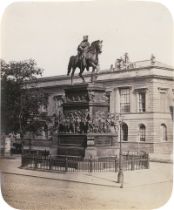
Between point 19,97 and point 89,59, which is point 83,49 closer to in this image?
point 89,59

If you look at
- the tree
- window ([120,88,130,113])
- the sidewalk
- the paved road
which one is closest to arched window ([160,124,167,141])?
the sidewalk

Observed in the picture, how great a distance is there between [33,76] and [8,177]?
7.39 meters

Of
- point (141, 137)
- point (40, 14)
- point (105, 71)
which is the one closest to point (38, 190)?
point (40, 14)

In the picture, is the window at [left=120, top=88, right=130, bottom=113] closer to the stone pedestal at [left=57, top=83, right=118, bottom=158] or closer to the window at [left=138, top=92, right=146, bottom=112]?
the window at [left=138, top=92, right=146, bottom=112]

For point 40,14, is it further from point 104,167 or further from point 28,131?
point 28,131

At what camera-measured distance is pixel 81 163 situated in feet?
A: 78.4

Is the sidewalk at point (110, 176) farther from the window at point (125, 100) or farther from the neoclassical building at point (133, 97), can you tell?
the window at point (125, 100)

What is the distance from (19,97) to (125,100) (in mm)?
10831

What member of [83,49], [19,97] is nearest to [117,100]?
[19,97]

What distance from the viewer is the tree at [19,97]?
2361 cm

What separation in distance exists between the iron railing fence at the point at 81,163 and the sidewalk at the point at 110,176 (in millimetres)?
527

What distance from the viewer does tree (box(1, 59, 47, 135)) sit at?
23.6m

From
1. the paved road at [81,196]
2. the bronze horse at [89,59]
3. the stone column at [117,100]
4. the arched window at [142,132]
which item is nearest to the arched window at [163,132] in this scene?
the paved road at [81,196]

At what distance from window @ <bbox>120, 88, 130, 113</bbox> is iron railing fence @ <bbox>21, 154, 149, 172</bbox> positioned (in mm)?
8687
